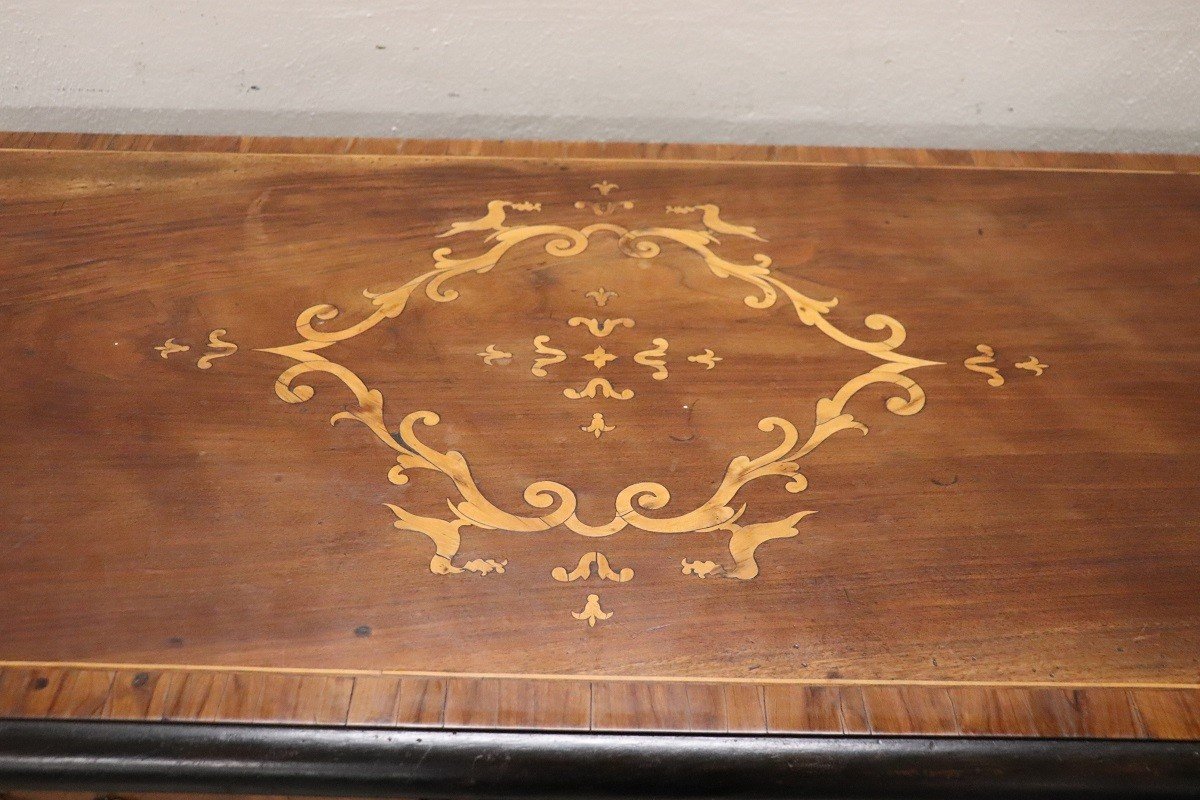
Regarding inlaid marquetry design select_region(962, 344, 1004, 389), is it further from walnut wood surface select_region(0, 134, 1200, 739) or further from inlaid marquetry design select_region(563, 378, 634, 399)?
inlaid marquetry design select_region(563, 378, 634, 399)

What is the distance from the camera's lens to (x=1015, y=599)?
85 centimetres

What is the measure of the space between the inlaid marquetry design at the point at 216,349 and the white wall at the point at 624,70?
1.42 ft

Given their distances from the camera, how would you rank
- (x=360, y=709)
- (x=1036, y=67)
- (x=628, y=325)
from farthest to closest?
(x=1036, y=67), (x=628, y=325), (x=360, y=709)

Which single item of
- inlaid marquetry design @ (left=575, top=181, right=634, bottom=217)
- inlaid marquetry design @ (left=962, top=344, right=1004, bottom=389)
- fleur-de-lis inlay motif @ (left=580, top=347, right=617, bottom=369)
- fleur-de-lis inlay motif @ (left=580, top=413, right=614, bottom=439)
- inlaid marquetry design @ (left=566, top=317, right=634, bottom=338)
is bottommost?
fleur-de-lis inlay motif @ (left=580, top=413, right=614, bottom=439)

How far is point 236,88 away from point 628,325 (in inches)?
23.8

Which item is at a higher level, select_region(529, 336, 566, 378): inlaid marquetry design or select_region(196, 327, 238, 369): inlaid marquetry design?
select_region(529, 336, 566, 378): inlaid marquetry design

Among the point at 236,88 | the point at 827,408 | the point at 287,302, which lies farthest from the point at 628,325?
the point at 236,88

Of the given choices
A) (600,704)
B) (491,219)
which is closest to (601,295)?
(491,219)

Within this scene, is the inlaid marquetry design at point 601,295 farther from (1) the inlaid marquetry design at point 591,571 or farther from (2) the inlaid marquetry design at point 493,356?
(1) the inlaid marquetry design at point 591,571

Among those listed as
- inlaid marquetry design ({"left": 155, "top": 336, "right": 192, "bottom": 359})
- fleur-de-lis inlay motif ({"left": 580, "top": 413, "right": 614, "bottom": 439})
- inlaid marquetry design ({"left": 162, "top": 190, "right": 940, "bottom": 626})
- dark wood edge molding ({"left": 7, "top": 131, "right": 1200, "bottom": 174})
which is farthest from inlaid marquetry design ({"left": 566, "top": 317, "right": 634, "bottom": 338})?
inlaid marquetry design ({"left": 155, "top": 336, "right": 192, "bottom": 359})

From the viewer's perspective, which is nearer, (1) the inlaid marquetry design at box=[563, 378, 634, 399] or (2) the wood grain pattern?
(2) the wood grain pattern

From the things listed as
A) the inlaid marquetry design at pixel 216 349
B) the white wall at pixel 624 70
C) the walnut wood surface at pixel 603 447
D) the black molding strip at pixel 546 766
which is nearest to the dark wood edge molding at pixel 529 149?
the walnut wood surface at pixel 603 447

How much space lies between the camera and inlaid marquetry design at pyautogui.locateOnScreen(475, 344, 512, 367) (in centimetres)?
101

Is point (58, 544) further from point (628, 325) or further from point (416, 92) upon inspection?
point (416, 92)
